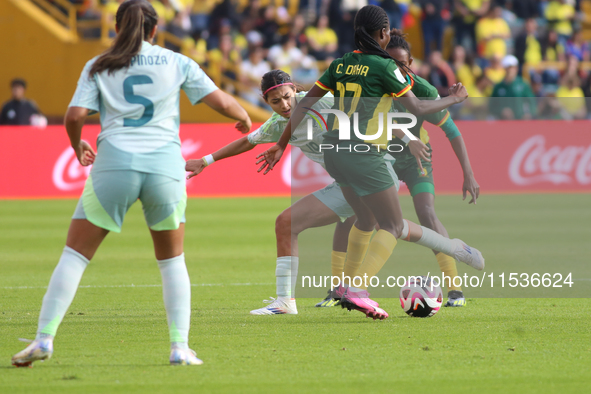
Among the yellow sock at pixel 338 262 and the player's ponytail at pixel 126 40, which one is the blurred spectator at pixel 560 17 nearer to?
the yellow sock at pixel 338 262

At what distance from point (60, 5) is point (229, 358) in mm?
21666

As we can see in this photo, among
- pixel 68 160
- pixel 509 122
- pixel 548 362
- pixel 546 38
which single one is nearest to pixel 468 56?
pixel 546 38

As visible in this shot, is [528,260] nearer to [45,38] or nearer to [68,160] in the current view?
[68,160]

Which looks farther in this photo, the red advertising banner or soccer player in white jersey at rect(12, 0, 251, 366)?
the red advertising banner

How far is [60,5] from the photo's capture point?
79.0 feet

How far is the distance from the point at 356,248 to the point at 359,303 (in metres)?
0.72

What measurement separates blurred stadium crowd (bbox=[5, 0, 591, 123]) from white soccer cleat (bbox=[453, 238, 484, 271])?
15.0 m

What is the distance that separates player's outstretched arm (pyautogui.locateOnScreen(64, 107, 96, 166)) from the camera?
4180 millimetres

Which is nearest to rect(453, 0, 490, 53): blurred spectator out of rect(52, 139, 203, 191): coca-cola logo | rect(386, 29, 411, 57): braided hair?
rect(52, 139, 203, 191): coca-cola logo

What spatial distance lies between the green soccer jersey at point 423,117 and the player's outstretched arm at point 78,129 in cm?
229

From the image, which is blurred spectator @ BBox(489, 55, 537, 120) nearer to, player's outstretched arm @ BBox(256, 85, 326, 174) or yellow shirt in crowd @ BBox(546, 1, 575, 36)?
yellow shirt in crowd @ BBox(546, 1, 575, 36)

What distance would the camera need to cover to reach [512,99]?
16859 mm

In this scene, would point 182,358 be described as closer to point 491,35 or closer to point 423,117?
point 423,117

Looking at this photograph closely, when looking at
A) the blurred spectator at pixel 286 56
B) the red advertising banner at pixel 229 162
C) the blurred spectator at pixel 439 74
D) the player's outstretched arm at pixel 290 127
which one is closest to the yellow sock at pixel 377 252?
the player's outstretched arm at pixel 290 127
